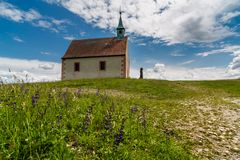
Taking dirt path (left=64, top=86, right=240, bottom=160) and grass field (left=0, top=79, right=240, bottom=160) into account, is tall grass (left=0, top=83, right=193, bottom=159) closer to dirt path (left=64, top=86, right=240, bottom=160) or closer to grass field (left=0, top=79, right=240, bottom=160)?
grass field (left=0, top=79, right=240, bottom=160)

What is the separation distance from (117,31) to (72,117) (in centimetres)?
4447

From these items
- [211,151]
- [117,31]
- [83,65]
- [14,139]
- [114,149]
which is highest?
[117,31]

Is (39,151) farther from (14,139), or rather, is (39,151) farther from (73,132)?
(73,132)

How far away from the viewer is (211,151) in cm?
604

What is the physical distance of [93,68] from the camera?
4456 centimetres

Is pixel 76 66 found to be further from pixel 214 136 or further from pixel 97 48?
pixel 214 136

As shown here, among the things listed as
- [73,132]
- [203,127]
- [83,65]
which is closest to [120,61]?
[83,65]

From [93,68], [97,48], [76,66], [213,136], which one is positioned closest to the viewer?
[213,136]

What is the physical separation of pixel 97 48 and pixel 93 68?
14.8 ft

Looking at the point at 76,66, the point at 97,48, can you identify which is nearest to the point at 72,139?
the point at 76,66

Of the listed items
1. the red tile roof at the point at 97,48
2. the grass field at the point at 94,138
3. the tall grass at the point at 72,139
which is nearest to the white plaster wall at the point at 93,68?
the red tile roof at the point at 97,48

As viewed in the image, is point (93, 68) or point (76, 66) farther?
point (76, 66)

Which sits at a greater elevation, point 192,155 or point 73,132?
point 73,132

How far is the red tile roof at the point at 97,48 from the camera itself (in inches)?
1721
